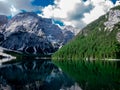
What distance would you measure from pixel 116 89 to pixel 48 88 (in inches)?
715

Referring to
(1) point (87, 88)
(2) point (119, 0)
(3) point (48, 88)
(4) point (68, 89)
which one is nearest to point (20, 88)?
(3) point (48, 88)

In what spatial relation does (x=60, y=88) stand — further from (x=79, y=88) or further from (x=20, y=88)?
(x=20, y=88)

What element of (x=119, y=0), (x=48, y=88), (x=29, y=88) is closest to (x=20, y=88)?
(x=29, y=88)

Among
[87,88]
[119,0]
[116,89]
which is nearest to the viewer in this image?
[119,0]

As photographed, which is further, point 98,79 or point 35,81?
point 35,81

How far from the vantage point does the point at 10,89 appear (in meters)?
66.2

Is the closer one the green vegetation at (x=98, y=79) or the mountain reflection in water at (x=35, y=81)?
the green vegetation at (x=98, y=79)

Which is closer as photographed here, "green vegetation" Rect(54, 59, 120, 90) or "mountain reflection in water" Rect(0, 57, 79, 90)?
"green vegetation" Rect(54, 59, 120, 90)

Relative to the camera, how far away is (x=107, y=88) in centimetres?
6266

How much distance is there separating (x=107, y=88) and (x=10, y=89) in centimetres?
2547

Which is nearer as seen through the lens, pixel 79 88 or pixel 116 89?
pixel 116 89

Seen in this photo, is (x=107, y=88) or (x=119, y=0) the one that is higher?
(x=119, y=0)

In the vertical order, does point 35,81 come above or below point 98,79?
below

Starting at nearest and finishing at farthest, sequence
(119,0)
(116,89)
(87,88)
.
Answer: (119,0)
(116,89)
(87,88)
